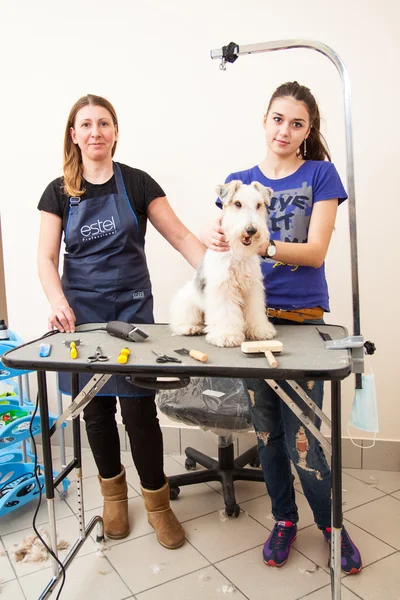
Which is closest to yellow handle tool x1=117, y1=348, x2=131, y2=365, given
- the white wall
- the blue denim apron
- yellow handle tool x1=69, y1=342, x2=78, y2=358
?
yellow handle tool x1=69, y1=342, x2=78, y2=358

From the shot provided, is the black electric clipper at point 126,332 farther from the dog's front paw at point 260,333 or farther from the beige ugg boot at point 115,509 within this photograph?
the beige ugg boot at point 115,509

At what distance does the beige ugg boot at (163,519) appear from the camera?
187 centimetres

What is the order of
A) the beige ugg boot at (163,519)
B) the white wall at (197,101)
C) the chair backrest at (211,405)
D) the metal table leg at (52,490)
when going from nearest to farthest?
the metal table leg at (52,490)
the beige ugg boot at (163,519)
the chair backrest at (211,405)
the white wall at (197,101)

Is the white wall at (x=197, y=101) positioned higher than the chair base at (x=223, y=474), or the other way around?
the white wall at (x=197, y=101)

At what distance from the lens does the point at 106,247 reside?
1.79 m

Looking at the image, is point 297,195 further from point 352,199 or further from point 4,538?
point 4,538

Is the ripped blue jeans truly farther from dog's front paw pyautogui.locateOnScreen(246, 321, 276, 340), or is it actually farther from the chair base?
the chair base

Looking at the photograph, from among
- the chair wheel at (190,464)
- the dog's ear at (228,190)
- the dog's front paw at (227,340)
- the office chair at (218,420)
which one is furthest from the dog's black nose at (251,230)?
the chair wheel at (190,464)

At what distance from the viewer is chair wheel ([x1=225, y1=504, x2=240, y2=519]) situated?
2.08 m

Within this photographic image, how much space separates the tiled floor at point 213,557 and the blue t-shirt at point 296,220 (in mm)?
921

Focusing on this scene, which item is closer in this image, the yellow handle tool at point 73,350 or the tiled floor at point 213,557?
the yellow handle tool at point 73,350

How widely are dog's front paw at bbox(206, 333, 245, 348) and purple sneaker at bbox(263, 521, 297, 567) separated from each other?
2.59 ft

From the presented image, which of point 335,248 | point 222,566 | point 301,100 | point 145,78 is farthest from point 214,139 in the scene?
point 222,566

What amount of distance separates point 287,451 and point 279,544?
36cm
